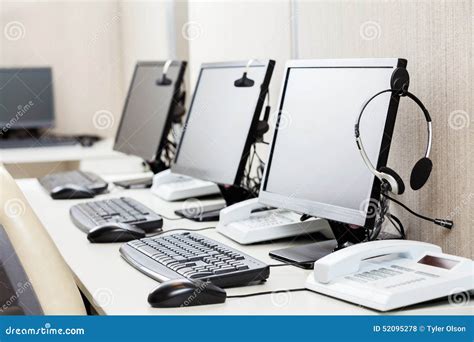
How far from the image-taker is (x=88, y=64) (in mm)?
4973

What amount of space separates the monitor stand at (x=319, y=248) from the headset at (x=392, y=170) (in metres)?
0.14

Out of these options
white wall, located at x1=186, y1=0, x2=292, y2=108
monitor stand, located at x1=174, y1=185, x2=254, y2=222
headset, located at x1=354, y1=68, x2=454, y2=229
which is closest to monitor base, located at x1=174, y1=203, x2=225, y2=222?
monitor stand, located at x1=174, y1=185, x2=254, y2=222

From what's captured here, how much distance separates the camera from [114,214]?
6.59ft

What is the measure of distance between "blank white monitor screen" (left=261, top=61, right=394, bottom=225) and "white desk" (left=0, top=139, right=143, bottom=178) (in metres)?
2.29

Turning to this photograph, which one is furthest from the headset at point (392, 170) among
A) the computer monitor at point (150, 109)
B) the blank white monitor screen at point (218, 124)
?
the computer monitor at point (150, 109)

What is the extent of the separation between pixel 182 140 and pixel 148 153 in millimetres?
279

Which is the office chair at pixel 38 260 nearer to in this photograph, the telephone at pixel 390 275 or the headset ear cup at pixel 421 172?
the telephone at pixel 390 275

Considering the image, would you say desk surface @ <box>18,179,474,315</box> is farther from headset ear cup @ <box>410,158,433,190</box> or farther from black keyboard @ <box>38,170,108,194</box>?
black keyboard @ <box>38,170,108,194</box>

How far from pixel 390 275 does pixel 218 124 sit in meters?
0.93

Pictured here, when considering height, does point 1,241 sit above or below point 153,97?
below

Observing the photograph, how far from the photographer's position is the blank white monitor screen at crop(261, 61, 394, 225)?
144 centimetres
